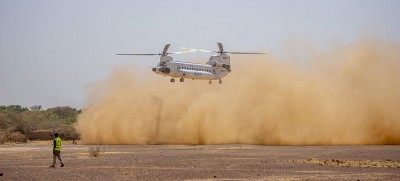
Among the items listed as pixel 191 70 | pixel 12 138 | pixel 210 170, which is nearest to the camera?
pixel 210 170

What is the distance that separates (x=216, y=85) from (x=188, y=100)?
4.90 meters

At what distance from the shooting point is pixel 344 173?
2647 centimetres

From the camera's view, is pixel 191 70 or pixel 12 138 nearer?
pixel 191 70

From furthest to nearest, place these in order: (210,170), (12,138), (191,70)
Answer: (12,138) < (191,70) < (210,170)

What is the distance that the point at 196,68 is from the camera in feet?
228

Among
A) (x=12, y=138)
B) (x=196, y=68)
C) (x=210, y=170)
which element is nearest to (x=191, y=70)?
(x=196, y=68)

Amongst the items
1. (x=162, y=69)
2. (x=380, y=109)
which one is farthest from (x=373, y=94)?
(x=162, y=69)

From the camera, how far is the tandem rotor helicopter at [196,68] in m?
66.8

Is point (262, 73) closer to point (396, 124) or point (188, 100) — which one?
point (188, 100)

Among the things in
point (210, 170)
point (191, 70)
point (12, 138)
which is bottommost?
point (210, 170)

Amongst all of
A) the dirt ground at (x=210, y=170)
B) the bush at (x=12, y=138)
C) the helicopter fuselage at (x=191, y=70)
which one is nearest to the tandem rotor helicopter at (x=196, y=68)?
the helicopter fuselage at (x=191, y=70)

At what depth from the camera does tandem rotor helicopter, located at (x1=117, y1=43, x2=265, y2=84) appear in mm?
66750

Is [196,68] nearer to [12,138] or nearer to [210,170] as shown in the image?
[12,138]

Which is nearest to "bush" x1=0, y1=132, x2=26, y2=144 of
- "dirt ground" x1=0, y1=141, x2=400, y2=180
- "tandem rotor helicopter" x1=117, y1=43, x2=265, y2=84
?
A: "tandem rotor helicopter" x1=117, y1=43, x2=265, y2=84
